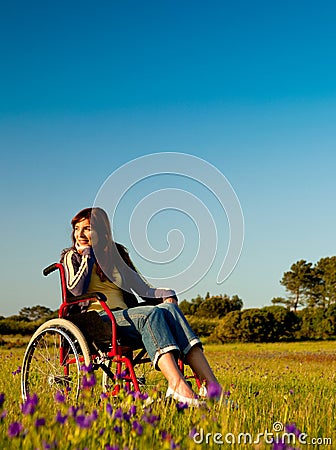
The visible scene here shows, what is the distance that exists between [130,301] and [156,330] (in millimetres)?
929

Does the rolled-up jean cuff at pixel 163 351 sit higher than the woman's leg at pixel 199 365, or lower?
higher

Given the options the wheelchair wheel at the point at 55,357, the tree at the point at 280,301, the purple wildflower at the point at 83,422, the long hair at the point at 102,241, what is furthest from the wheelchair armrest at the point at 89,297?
the tree at the point at 280,301

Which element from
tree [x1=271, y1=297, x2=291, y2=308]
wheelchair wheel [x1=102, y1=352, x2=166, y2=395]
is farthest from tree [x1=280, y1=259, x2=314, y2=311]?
wheelchair wheel [x1=102, y1=352, x2=166, y2=395]

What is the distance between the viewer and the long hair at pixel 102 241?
4410 millimetres

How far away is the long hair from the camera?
4410mm

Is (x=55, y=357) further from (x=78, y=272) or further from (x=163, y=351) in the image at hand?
(x=163, y=351)

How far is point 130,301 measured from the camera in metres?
4.54

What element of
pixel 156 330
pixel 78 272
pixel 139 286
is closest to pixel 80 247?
pixel 78 272

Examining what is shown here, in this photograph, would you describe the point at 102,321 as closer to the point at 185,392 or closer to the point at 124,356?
the point at 124,356

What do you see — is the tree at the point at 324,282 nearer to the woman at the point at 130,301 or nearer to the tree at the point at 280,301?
the tree at the point at 280,301

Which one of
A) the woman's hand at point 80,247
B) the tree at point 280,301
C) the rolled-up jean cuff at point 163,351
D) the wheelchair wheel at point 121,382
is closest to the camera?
the wheelchair wheel at point 121,382

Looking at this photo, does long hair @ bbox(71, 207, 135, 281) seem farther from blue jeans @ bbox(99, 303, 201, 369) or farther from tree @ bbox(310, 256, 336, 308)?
tree @ bbox(310, 256, 336, 308)

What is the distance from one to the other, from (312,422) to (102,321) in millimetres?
1359

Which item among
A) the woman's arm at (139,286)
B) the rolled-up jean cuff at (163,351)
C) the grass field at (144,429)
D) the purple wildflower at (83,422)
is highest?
the woman's arm at (139,286)
